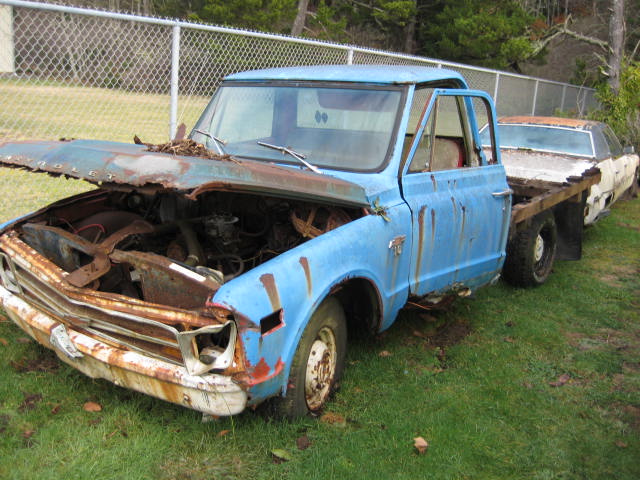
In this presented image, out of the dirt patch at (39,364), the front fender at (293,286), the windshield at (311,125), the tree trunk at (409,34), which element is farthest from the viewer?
the tree trunk at (409,34)

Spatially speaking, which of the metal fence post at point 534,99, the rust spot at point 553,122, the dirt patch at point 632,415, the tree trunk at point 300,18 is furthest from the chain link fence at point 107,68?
the tree trunk at point 300,18

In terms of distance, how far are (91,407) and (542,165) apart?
641cm

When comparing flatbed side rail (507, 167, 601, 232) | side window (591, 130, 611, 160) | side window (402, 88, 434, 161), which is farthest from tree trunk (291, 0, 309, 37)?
side window (402, 88, 434, 161)

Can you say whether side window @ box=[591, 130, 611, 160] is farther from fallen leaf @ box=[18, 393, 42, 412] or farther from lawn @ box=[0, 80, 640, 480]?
fallen leaf @ box=[18, 393, 42, 412]

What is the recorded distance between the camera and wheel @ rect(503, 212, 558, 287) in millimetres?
5801

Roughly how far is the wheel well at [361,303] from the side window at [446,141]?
90cm

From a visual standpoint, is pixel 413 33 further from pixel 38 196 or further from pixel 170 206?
pixel 170 206

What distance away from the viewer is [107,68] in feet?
20.5

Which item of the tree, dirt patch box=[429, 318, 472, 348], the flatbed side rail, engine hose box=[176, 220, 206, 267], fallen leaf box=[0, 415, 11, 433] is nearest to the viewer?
fallen leaf box=[0, 415, 11, 433]

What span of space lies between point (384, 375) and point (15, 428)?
2191mm

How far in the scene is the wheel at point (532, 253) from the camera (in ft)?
19.0

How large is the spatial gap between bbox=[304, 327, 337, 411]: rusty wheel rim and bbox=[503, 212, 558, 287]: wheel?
9.95 ft

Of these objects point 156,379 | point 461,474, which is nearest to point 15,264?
point 156,379

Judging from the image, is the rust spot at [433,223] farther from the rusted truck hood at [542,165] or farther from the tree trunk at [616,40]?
the tree trunk at [616,40]
